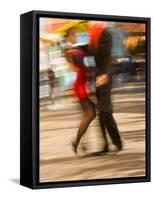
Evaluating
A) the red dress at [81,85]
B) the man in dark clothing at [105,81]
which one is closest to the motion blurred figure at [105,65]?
the man in dark clothing at [105,81]

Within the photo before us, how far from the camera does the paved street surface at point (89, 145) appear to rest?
17.5 feet

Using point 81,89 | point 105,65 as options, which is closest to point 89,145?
point 81,89

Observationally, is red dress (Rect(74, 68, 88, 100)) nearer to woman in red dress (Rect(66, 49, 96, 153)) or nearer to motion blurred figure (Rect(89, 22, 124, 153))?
woman in red dress (Rect(66, 49, 96, 153))

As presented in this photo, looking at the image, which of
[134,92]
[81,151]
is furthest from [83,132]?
[134,92]

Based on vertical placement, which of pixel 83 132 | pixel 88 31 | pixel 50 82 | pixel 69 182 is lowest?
pixel 69 182

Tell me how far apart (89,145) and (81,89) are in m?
0.43

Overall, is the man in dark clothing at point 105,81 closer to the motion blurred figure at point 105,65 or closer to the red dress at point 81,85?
the motion blurred figure at point 105,65

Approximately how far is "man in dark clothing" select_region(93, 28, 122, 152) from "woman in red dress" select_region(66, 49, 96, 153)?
99mm

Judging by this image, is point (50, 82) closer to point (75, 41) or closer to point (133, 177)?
point (75, 41)

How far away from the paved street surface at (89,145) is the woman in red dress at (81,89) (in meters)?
0.04

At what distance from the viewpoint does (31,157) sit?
5285mm

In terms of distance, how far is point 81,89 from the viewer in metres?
5.44

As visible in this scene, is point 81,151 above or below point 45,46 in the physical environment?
below

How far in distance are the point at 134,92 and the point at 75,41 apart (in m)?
0.64
